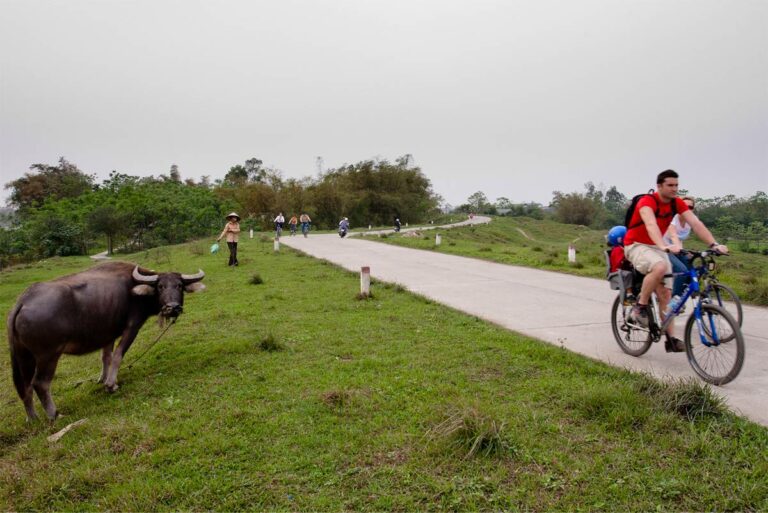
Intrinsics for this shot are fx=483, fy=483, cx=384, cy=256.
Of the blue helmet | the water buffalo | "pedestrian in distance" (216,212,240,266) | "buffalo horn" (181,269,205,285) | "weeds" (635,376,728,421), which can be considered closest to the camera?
"weeds" (635,376,728,421)

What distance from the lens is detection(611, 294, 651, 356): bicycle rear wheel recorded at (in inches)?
196

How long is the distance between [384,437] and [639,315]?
9.93 feet

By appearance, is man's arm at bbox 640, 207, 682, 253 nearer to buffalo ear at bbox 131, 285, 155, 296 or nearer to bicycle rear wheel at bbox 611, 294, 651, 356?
bicycle rear wheel at bbox 611, 294, 651, 356

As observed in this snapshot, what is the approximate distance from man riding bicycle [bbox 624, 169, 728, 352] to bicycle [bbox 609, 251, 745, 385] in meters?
0.11

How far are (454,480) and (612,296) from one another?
652 cm

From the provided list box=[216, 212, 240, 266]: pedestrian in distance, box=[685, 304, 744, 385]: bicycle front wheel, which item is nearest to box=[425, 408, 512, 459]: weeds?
box=[685, 304, 744, 385]: bicycle front wheel

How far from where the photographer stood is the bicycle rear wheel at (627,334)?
4980 mm

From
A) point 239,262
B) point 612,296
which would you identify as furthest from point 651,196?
point 239,262

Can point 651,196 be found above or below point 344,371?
above

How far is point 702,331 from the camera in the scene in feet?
13.6

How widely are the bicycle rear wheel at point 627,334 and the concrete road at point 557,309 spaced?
90 millimetres

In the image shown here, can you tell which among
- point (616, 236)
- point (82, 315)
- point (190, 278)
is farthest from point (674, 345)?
point (82, 315)

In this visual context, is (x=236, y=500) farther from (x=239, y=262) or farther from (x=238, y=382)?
(x=239, y=262)

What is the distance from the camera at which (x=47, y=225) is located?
32.2 metres
